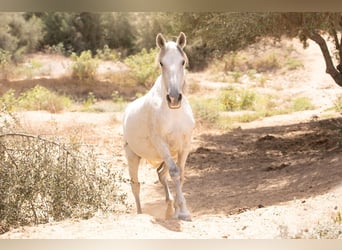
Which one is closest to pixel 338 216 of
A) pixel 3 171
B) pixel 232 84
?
pixel 3 171

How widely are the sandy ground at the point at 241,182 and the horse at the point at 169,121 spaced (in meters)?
0.32

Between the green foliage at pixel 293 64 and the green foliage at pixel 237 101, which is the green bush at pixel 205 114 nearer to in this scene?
the green foliage at pixel 237 101

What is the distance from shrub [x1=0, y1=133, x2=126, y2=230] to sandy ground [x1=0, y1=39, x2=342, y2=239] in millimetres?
348


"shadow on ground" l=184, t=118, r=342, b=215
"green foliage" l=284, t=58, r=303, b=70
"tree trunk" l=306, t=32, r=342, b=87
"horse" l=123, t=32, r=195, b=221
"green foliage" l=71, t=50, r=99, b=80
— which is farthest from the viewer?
"green foliage" l=284, t=58, r=303, b=70

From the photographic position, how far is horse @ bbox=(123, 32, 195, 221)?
13.4ft

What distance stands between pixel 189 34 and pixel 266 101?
11.3 feet

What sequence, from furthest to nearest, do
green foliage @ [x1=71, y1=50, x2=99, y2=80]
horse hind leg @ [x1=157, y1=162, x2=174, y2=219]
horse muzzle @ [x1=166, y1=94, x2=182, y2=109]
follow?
1. green foliage @ [x1=71, y1=50, x2=99, y2=80]
2. horse hind leg @ [x1=157, y1=162, x2=174, y2=219]
3. horse muzzle @ [x1=166, y1=94, x2=182, y2=109]

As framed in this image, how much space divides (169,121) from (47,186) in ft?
3.18

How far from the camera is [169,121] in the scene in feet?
13.8

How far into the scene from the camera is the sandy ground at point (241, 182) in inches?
149

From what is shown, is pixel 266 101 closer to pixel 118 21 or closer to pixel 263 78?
pixel 263 78

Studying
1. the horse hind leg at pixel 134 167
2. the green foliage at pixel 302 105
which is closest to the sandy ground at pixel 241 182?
the green foliage at pixel 302 105

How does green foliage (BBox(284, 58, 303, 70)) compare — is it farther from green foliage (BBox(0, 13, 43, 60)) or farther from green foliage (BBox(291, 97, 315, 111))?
green foliage (BBox(0, 13, 43, 60))

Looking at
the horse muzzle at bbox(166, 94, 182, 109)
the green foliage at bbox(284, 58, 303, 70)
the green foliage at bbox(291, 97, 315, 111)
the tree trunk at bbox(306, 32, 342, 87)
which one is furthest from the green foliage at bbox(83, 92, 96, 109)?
the horse muzzle at bbox(166, 94, 182, 109)
